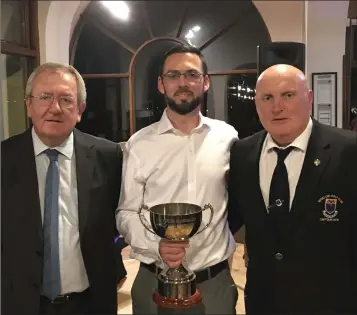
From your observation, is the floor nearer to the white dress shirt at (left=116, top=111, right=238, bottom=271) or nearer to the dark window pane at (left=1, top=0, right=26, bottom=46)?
the white dress shirt at (left=116, top=111, right=238, bottom=271)

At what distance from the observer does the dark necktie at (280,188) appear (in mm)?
1246

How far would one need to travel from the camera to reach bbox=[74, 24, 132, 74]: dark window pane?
1.67m

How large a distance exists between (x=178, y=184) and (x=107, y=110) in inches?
16.9

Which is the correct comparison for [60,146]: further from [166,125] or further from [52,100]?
[166,125]

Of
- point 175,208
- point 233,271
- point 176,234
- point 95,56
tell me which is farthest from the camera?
point 95,56

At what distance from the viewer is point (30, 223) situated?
4.07ft

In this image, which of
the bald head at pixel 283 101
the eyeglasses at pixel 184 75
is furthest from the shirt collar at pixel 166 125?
the bald head at pixel 283 101

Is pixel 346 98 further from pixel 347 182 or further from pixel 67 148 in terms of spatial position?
pixel 67 148

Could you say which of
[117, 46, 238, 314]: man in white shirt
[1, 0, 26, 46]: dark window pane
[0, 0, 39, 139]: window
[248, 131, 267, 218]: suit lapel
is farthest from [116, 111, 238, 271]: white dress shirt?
[1, 0, 26, 46]: dark window pane

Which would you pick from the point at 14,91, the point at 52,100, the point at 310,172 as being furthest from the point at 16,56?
the point at 310,172

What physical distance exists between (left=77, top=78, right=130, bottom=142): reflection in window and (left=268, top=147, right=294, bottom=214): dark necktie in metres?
0.57

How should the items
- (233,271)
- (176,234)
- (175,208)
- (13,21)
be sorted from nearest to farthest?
(176,234), (175,208), (13,21), (233,271)

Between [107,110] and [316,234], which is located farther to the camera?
[107,110]

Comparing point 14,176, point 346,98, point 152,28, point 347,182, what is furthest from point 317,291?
point 152,28
